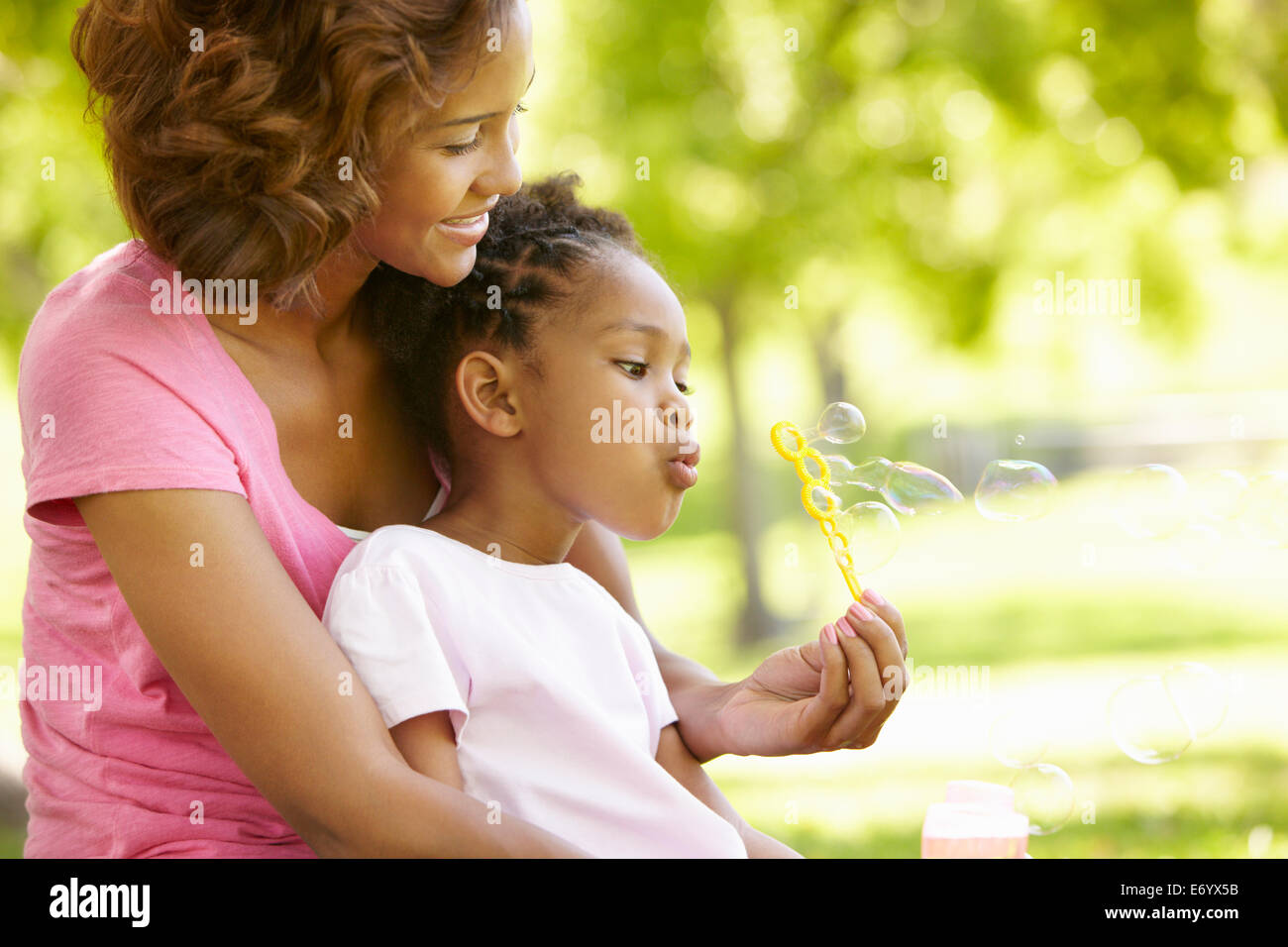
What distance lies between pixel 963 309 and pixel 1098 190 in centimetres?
85

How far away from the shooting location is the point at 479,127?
65.2 inches

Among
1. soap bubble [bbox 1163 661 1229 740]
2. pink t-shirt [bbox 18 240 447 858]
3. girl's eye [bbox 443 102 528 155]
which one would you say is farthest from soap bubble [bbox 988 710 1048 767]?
girl's eye [bbox 443 102 528 155]

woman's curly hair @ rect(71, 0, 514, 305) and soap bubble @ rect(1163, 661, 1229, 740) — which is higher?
woman's curly hair @ rect(71, 0, 514, 305)

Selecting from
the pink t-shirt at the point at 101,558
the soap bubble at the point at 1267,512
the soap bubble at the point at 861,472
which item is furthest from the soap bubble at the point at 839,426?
the soap bubble at the point at 1267,512

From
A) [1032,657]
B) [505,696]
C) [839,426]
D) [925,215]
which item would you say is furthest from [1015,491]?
[1032,657]

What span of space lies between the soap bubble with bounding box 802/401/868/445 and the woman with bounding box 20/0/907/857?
431mm

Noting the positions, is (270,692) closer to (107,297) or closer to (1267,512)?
(107,297)

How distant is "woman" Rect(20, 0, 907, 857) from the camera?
1.43 metres

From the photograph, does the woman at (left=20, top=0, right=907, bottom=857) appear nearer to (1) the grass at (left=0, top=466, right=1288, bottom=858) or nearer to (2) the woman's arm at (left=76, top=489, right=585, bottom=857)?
(2) the woman's arm at (left=76, top=489, right=585, bottom=857)

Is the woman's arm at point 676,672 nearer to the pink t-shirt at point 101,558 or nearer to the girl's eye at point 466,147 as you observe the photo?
the pink t-shirt at point 101,558

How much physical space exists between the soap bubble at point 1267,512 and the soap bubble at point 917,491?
0.75 meters

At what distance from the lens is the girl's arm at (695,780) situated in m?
1.82
